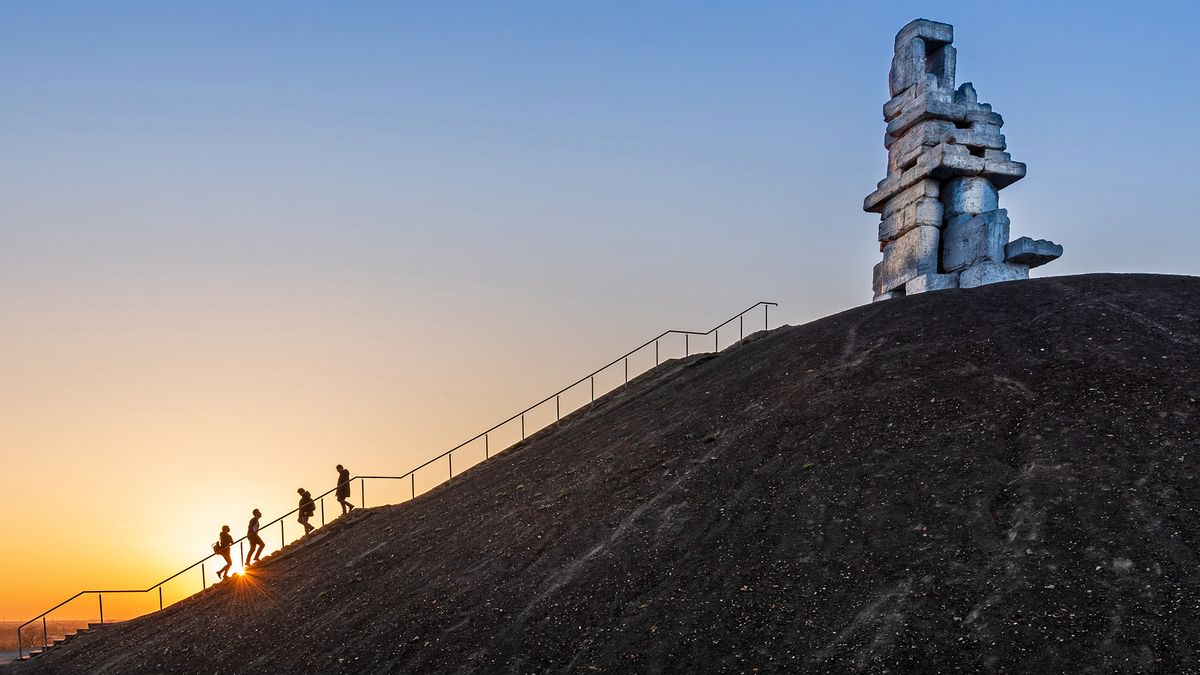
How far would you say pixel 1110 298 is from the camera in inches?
1006

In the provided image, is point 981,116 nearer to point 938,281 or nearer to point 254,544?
point 938,281

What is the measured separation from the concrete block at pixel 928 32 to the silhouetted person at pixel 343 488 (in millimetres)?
22815

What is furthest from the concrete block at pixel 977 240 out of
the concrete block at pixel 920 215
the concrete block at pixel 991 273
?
the concrete block at pixel 920 215

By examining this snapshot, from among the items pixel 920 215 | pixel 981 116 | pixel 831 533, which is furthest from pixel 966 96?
pixel 831 533

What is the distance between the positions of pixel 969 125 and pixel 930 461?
2011 centimetres

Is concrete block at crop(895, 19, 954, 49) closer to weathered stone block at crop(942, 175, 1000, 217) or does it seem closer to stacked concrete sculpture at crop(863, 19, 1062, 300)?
stacked concrete sculpture at crop(863, 19, 1062, 300)

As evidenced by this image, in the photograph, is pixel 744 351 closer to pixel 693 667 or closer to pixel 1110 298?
pixel 1110 298

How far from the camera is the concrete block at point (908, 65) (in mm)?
36375

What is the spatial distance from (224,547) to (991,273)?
2314 cm

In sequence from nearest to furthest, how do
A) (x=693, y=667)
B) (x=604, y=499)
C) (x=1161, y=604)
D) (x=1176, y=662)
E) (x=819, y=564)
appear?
(x=1176, y=662) < (x=1161, y=604) < (x=693, y=667) < (x=819, y=564) < (x=604, y=499)

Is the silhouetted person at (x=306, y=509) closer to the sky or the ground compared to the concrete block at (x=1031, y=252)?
closer to the ground

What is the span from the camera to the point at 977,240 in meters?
33.5

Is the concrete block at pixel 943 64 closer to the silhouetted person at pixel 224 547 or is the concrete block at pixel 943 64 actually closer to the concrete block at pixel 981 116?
the concrete block at pixel 981 116

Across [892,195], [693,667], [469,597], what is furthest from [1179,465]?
[892,195]
